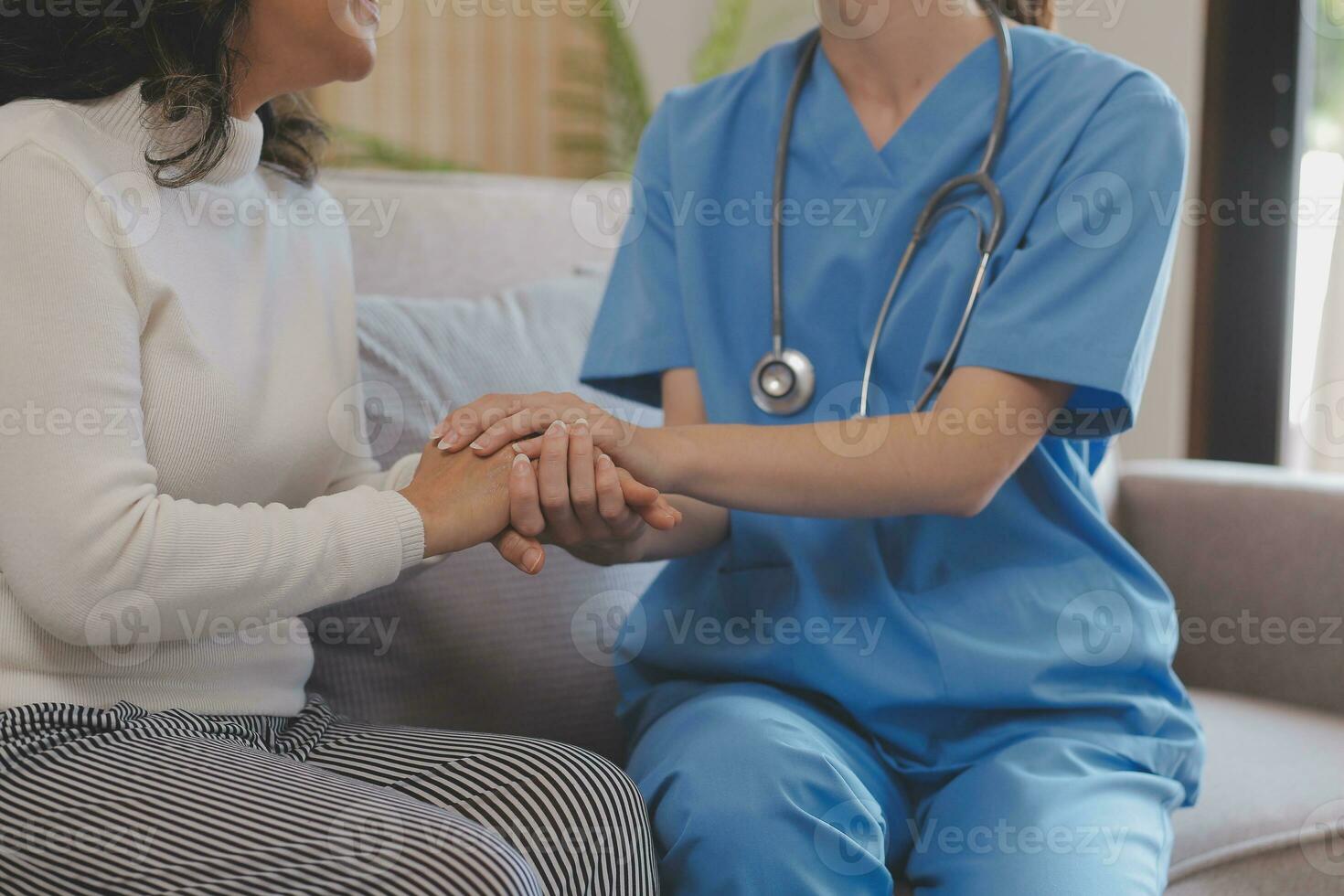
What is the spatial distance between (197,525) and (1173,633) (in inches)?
30.6

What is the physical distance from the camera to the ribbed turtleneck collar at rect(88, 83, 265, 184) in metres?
0.86

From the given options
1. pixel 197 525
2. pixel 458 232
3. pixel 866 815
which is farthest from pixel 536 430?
pixel 458 232

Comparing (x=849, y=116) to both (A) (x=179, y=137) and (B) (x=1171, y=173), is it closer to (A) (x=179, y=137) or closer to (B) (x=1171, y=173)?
(B) (x=1171, y=173)

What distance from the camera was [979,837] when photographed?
2.81 feet

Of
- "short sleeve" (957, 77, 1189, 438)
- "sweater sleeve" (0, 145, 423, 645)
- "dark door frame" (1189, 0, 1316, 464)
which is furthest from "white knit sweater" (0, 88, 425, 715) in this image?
"dark door frame" (1189, 0, 1316, 464)

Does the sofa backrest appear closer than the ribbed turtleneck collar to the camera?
No

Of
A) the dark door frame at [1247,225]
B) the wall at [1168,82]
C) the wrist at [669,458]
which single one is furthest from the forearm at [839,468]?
the dark door frame at [1247,225]

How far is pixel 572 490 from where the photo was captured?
92cm

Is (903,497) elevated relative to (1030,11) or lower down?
lower down

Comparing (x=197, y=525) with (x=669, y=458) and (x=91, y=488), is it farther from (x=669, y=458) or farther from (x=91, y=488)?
(x=669, y=458)

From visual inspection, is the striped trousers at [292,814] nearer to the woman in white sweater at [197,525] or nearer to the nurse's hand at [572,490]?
the woman in white sweater at [197,525]

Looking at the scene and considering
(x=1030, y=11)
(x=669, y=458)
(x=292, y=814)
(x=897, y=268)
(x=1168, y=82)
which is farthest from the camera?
(x=1168, y=82)

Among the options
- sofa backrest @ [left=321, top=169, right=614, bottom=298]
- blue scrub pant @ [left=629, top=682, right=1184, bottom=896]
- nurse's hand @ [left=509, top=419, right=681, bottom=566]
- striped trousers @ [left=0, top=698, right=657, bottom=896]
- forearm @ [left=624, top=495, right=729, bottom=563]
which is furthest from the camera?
sofa backrest @ [left=321, top=169, right=614, bottom=298]

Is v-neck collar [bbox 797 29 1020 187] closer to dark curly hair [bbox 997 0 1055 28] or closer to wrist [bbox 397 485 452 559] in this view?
dark curly hair [bbox 997 0 1055 28]
